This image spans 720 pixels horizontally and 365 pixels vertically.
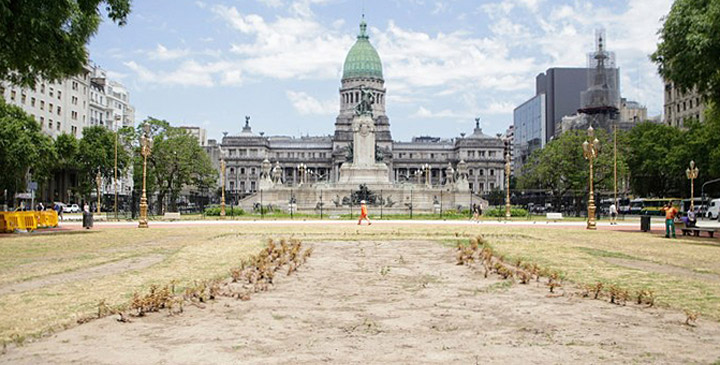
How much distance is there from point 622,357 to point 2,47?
22927 millimetres

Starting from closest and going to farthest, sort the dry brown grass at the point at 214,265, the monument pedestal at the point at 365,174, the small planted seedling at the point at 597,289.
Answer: the dry brown grass at the point at 214,265, the small planted seedling at the point at 597,289, the monument pedestal at the point at 365,174

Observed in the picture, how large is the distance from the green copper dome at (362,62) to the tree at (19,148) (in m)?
115

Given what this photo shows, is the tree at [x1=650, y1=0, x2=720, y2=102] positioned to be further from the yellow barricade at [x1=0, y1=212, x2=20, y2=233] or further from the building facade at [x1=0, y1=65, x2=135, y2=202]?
the building facade at [x1=0, y1=65, x2=135, y2=202]

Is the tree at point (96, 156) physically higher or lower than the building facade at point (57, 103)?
lower

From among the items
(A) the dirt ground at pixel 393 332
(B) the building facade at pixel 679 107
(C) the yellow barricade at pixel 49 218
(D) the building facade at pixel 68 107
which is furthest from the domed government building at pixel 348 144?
(A) the dirt ground at pixel 393 332

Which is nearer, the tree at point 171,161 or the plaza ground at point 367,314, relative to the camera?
the plaza ground at point 367,314

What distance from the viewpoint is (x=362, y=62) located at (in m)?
176

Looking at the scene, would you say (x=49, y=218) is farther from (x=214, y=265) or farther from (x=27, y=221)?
(x=214, y=265)

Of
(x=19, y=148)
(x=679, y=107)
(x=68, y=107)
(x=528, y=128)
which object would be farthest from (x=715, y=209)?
(x=528, y=128)

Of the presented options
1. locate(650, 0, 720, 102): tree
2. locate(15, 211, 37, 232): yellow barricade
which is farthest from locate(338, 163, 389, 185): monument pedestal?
locate(650, 0, 720, 102): tree

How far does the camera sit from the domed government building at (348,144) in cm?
16888

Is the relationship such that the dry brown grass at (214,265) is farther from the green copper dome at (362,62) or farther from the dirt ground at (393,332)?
the green copper dome at (362,62)

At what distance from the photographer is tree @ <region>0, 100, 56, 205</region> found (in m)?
58.7

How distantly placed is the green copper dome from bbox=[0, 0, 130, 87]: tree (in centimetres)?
15030
